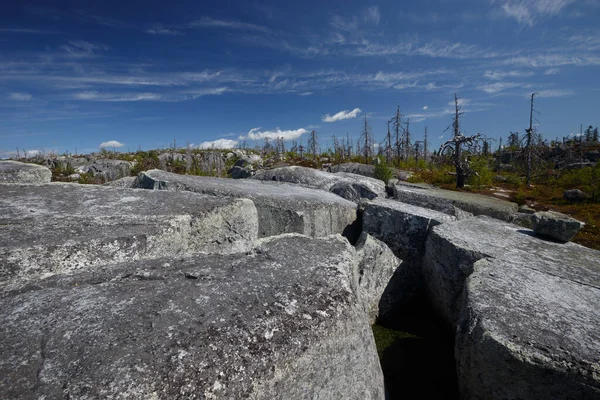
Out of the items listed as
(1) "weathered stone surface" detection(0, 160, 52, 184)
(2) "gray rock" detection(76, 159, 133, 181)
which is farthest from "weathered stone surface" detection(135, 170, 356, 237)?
(2) "gray rock" detection(76, 159, 133, 181)

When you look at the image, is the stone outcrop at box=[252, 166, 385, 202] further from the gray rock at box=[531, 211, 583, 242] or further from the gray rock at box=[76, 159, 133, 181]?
the gray rock at box=[76, 159, 133, 181]

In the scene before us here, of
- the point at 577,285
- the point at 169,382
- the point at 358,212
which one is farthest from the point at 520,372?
the point at 358,212

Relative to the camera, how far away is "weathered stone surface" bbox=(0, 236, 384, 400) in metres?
2.35

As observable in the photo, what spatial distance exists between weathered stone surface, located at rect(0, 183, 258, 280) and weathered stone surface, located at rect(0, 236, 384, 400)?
0.55 meters

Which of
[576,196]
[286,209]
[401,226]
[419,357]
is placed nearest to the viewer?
[419,357]

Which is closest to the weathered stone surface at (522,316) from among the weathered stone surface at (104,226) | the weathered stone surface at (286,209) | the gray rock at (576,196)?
the weathered stone surface at (286,209)

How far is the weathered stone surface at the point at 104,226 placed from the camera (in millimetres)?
4027

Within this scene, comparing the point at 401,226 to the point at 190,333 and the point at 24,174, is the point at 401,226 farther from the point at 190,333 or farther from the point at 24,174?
the point at 24,174

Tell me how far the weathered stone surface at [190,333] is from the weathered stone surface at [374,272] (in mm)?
2825

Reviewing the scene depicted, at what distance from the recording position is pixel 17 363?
2.36 meters

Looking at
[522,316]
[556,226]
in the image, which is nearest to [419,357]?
[522,316]

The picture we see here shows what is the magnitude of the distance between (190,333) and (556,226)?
9.02 m

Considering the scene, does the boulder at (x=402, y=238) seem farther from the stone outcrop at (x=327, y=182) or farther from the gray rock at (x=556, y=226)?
the stone outcrop at (x=327, y=182)

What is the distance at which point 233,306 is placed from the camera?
10.6ft
